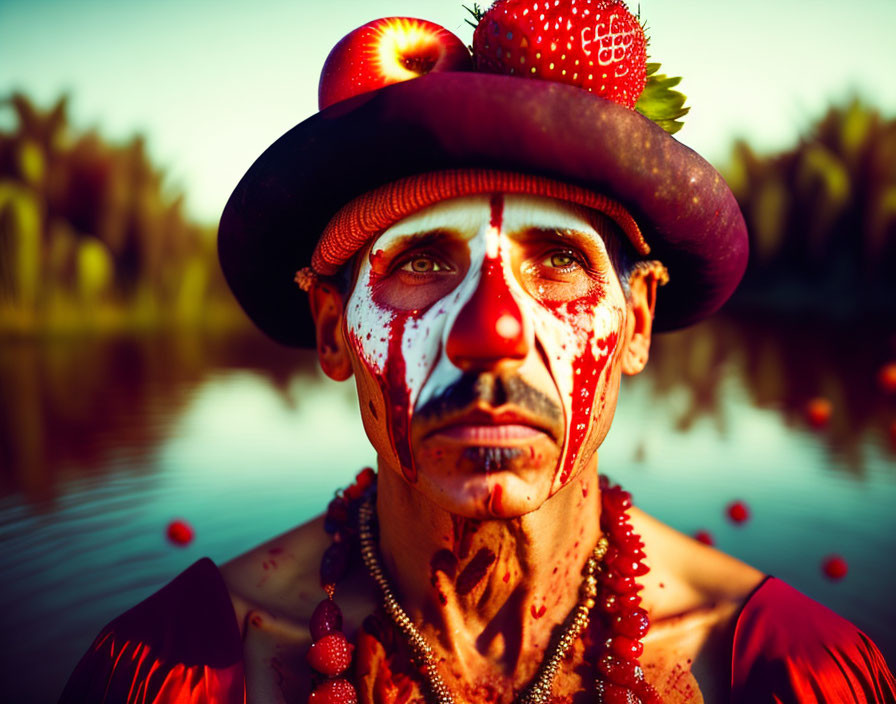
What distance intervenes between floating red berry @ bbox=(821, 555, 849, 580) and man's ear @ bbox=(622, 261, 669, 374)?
3336 mm

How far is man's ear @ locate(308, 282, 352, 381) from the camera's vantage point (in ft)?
6.49

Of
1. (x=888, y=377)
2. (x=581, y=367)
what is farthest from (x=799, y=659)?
(x=888, y=377)

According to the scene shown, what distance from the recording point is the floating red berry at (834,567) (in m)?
4.24

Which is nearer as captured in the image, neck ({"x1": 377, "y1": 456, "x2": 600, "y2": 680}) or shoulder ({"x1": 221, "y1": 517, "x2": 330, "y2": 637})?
neck ({"x1": 377, "y1": 456, "x2": 600, "y2": 680})

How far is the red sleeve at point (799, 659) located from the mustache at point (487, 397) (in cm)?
94

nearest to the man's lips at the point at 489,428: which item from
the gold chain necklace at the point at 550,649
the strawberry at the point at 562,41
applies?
the gold chain necklace at the point at 550,649

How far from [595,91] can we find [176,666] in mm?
1956

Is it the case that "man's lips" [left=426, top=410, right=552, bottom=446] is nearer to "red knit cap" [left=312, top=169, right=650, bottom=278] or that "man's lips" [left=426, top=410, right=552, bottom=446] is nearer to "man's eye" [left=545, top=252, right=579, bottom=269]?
"man's eye" [left=545, top=252, right=579, bottom=269]

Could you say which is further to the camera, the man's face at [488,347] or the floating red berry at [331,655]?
the floating red berry at [331,655]

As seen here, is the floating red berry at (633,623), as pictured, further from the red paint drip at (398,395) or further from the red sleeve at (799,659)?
the red paint drip at (398,395)

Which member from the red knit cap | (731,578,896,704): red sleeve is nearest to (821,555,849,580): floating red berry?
(731,578,896,704): red sleeve

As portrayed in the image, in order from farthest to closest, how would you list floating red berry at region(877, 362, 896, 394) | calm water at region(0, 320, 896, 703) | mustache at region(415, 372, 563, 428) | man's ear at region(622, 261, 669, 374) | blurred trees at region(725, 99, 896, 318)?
blurred trees at region(725, 99, 896, 318) → floating red berry at region(877, 362, 896, 394) → calm water at region(0, 320, 896, 703) → man's ear at region(622, 261, 669, 374) → mustache at region(415, 372, 563, 428)

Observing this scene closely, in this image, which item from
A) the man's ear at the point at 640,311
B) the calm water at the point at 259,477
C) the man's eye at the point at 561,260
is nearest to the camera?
the man's eye at the point at 561,260

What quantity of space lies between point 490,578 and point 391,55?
1.52 metres
